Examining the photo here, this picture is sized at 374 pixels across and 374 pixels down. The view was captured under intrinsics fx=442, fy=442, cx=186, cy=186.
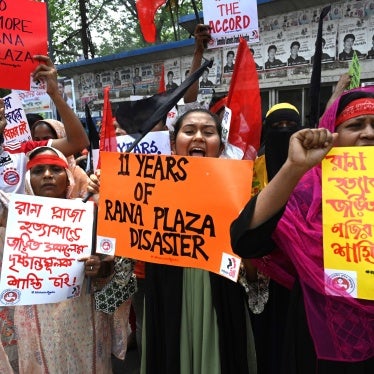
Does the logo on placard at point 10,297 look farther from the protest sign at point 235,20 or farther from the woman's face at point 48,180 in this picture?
the protest sign at point 235,20

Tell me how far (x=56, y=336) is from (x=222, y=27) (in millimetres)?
2423

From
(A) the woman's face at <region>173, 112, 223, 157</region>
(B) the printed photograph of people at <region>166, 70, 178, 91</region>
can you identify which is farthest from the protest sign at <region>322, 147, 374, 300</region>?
(B) the printed photograph of people at <region>166, 70, 178, 91</region>

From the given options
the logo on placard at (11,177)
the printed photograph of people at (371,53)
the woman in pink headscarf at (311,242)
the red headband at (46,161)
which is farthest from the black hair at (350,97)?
the printed photograph of people at (371,53)

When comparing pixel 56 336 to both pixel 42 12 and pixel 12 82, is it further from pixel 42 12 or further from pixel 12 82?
pixel 42 12

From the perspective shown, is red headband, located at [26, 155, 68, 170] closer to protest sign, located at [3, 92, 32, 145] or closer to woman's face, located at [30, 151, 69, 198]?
woman's face, located at [30, 151, 69, 198]

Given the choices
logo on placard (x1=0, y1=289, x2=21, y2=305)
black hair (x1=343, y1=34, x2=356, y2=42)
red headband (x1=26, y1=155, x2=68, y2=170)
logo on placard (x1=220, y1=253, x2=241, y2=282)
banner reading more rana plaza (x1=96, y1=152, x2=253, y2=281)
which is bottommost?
logo on placard (x1=0, y1=289, x2=21, y2=305)

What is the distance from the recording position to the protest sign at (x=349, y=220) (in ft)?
4.58

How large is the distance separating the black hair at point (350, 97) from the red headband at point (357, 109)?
0.05 feet

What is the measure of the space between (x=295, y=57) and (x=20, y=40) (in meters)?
6.27

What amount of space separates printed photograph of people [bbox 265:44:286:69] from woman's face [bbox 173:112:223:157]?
6668 mm

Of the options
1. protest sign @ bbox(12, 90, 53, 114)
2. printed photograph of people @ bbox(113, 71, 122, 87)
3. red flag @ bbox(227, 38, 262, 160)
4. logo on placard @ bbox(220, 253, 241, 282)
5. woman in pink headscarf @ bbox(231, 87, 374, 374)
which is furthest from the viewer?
printed photograph of people @ bbox(113, 71, 122, 87)

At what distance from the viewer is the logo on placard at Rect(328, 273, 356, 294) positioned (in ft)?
4.61

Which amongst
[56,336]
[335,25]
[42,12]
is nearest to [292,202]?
[56,336]

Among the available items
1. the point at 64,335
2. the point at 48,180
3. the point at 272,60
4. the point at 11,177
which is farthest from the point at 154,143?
the point at 272,60
